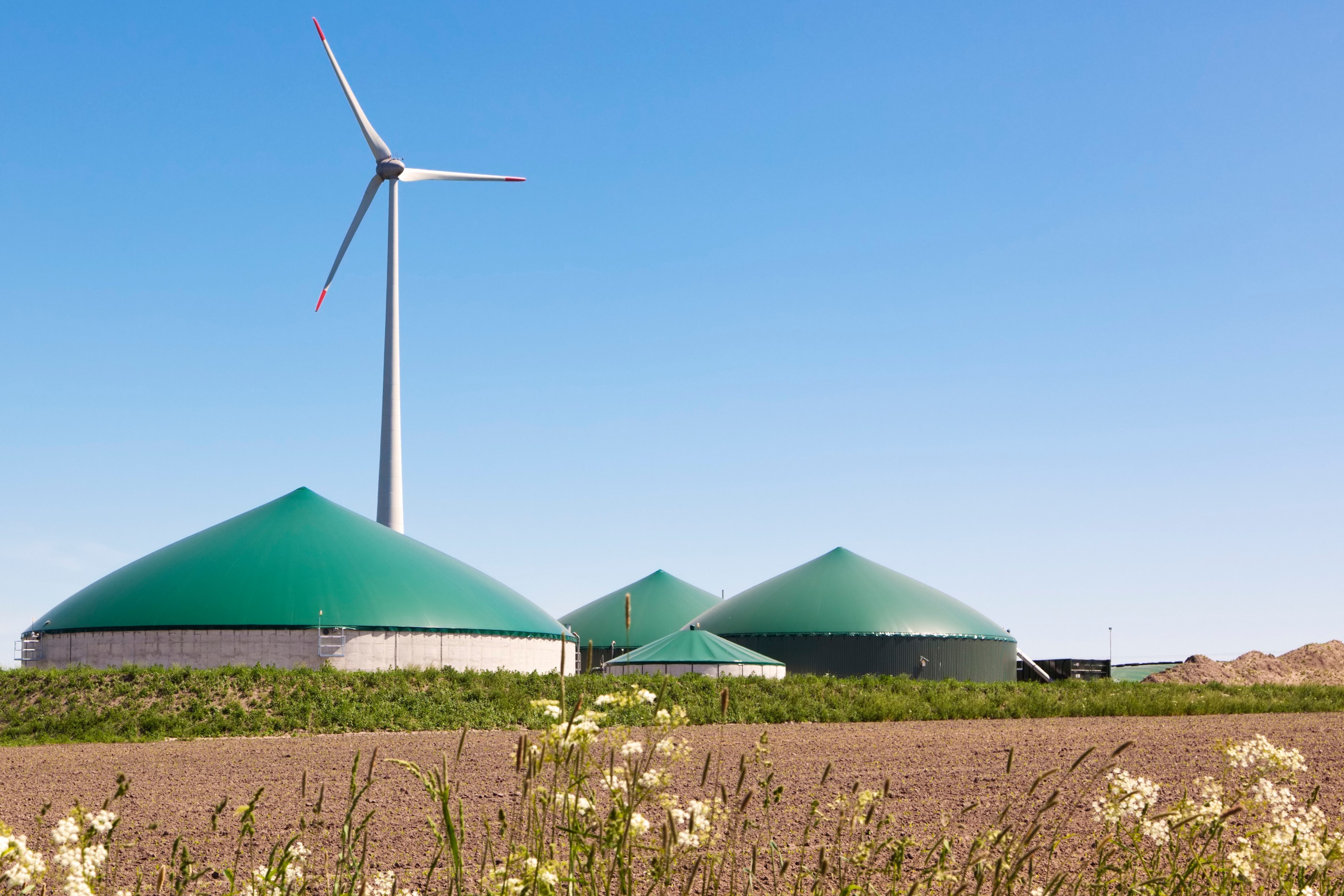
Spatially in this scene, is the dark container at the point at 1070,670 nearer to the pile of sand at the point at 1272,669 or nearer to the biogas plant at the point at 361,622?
the pile of sand at the point at 1272,669

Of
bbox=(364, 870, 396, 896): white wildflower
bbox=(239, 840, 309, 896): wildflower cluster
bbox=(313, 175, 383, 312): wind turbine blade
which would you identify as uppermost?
bbox=(313, 175, 383, 312): wind turbine blade

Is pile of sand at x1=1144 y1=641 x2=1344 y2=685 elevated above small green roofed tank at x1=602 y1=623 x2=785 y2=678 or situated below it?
below

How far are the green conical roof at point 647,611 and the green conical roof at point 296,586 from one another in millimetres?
24010

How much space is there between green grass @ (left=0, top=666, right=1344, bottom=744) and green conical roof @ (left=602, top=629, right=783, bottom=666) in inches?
350

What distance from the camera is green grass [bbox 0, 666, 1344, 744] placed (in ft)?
114

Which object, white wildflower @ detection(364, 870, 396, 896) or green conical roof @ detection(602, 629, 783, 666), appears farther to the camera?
green conical roof @ detection(602, 629, 783, 666)

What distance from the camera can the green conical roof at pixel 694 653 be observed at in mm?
55500

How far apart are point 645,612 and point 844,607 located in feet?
69.6

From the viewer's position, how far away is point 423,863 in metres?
11.5

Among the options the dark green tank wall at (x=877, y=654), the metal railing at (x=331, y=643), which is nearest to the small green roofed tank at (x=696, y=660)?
the dark green tank wall at (x=877, y=654)

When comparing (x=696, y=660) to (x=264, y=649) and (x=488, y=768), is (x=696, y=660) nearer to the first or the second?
(x=264, y=649)

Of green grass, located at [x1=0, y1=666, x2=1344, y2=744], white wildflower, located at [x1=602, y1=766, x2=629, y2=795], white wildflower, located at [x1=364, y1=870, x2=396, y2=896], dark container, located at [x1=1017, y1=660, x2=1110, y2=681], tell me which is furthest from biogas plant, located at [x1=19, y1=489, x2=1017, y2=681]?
white wildflower, located at [x1=602, y1=766, x2=629, y2=795]

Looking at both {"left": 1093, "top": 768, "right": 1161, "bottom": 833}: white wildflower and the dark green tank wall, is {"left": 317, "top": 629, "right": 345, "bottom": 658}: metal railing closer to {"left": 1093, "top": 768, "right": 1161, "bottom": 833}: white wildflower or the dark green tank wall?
the dark green tank wall

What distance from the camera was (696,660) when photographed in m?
55.2
